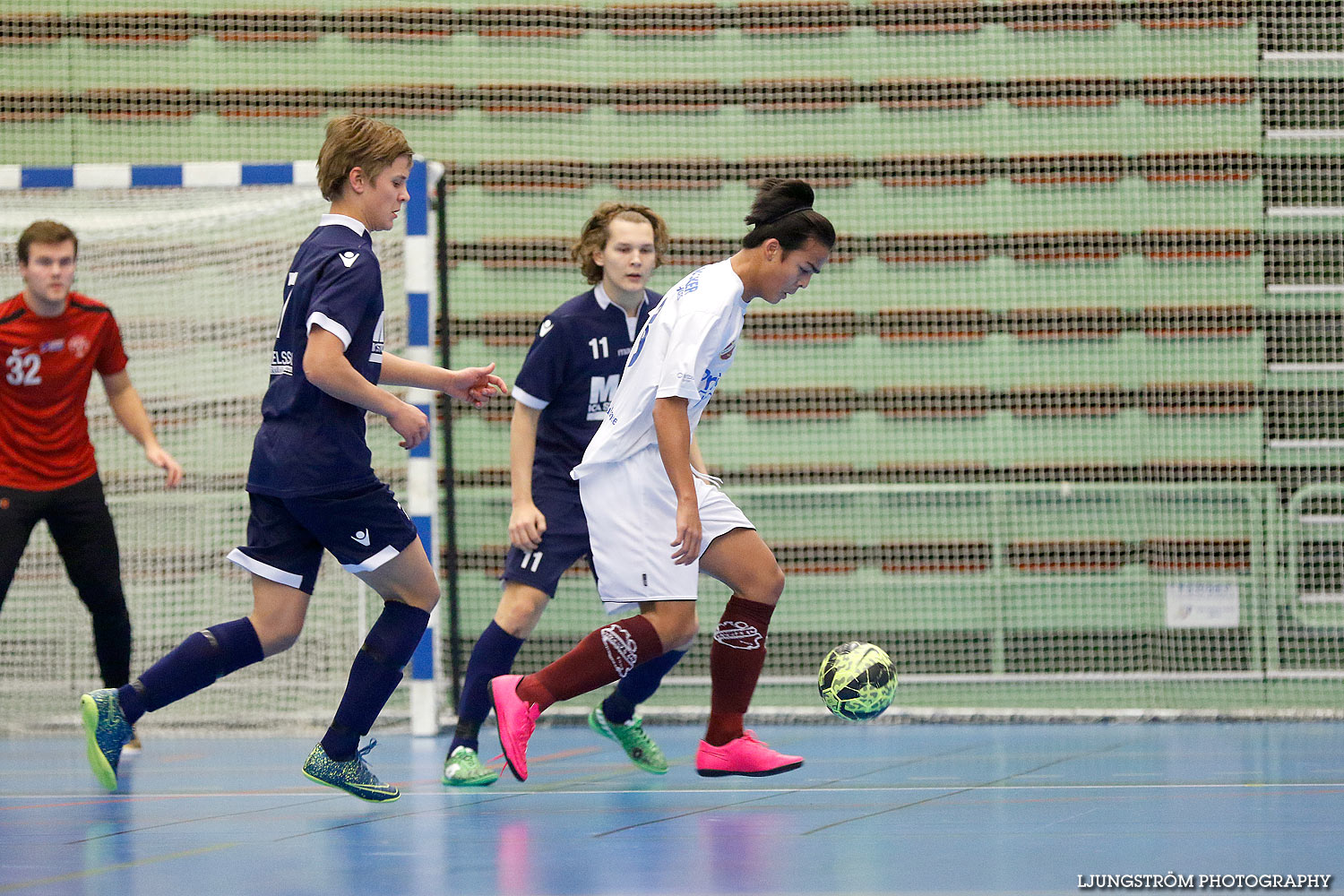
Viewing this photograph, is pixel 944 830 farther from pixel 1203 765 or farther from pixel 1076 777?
pixel 1203 765

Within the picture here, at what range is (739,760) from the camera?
4020 millimetres

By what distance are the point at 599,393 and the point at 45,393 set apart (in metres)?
2.16

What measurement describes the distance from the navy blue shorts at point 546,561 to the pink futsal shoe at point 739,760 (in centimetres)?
91

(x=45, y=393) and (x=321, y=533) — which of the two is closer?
(x=321, y=533)

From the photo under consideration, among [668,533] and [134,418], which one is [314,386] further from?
[134,418]

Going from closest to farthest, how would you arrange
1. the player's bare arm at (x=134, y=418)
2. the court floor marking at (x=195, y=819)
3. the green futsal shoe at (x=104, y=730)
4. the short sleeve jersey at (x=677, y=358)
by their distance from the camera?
1. the court floor marking at (x=195, y=819)
2. the short sleeve jersey at (x=677, y=358)
3. the green futsal shoe at (x=104, y=730)
4. the player's bare arm at (x=134, y=418)

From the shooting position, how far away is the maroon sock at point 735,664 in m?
4.07

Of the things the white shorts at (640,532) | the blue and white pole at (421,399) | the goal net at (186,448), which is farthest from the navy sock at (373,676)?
the goal net at (186,448)

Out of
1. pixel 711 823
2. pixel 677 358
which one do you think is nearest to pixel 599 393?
pixel 677 358

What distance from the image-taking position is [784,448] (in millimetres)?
8031

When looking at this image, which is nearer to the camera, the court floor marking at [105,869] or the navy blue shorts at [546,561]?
the court floor marking at [105,869]

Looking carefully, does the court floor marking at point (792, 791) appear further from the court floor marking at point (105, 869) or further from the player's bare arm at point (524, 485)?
the player's bare arm at point (524, 485)

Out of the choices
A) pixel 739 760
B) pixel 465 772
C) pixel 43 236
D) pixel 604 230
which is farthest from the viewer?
pixel 43 236

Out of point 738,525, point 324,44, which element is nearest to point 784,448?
point 324,44
